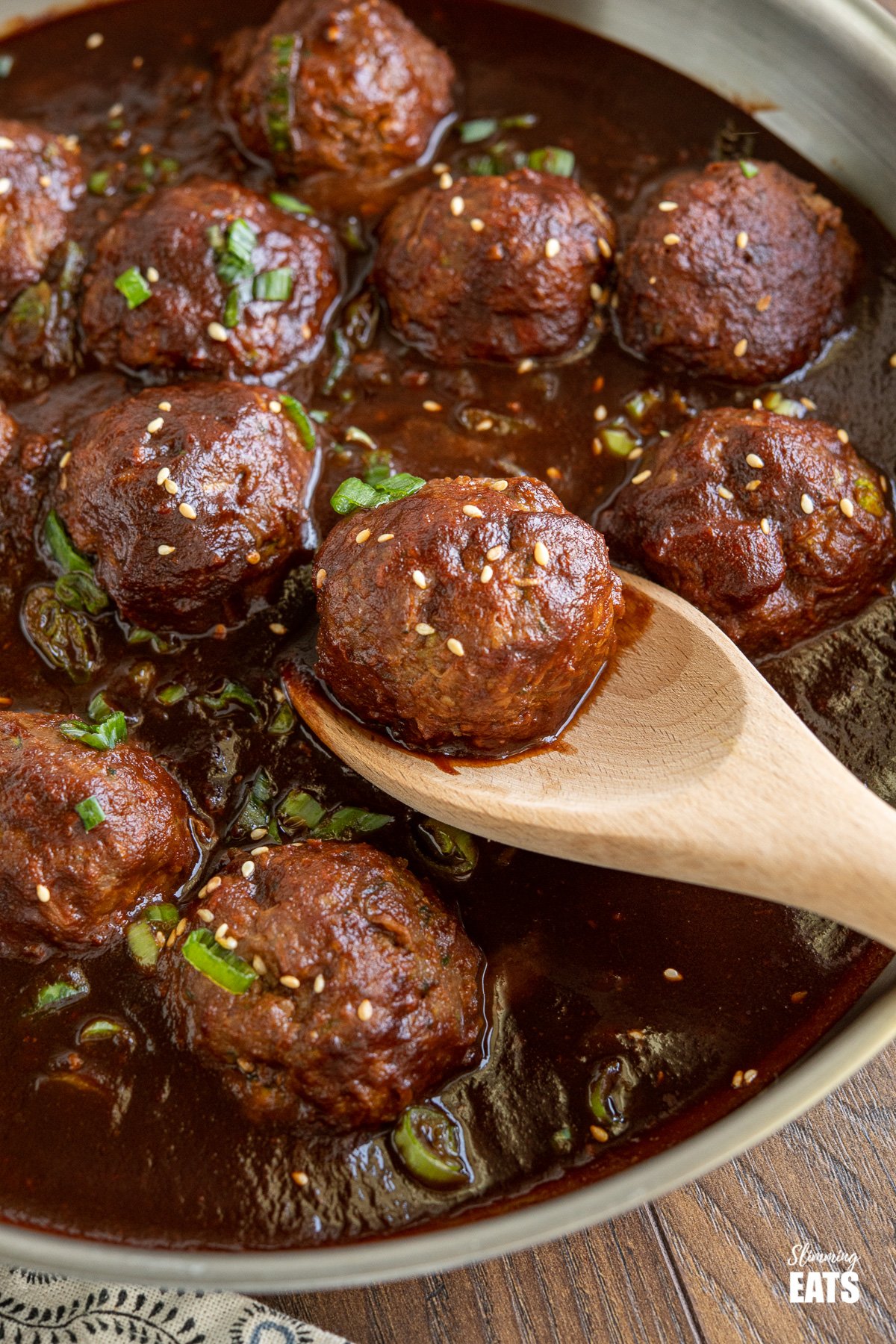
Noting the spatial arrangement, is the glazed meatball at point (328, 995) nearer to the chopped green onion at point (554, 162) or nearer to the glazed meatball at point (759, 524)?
the glazed meatball at point (759, 524)

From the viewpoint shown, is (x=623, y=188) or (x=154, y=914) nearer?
(x=154, y=914)

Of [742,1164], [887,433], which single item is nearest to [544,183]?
[887,433]

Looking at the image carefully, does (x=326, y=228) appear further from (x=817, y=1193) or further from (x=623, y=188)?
(x=817, y=1193)

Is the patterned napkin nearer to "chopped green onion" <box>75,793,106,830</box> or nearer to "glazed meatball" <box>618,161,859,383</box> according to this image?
"chopped green onion" <box>75,793,106,830</box>

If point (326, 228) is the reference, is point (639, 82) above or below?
above

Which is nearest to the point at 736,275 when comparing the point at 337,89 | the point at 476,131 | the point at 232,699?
the point at 476,131

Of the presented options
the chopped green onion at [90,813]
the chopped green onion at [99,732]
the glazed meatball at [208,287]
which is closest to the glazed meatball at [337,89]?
the glazed meatball at [208,287]

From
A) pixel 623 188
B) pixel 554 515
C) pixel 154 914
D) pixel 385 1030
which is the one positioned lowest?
pixel 154 914

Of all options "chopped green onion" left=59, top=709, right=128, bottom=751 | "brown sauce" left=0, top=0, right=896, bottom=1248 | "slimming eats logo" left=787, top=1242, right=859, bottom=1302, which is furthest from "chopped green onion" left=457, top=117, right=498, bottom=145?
"slimming eats logo" left=787, top=1242, right=859, bottom=1302
